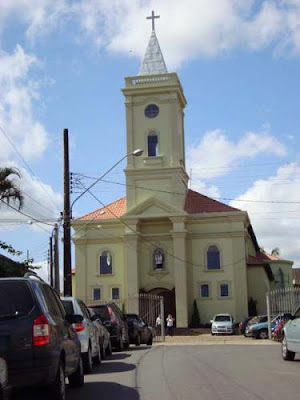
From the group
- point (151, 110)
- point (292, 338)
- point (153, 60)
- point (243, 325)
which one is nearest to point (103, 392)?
point (292, 338)

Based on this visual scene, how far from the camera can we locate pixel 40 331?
27.6 ft

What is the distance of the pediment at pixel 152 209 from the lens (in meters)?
49.9

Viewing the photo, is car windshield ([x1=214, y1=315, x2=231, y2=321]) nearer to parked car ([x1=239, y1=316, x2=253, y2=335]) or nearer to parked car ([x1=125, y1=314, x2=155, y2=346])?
parked car ([x1=239, y1=316, x2=253, y2=335])

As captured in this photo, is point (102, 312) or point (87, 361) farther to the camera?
point (102, 312)

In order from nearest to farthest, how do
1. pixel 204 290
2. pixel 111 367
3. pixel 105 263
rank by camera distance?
1. pixel 111 367
2. pixel 204 290
3. pixel 105 263

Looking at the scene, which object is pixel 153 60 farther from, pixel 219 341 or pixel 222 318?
pixel 219 341

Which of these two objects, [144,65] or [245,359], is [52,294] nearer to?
[245,359]

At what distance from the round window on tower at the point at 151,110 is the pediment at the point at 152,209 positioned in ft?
22.3

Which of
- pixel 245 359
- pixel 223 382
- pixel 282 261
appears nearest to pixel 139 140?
pixel 282 261

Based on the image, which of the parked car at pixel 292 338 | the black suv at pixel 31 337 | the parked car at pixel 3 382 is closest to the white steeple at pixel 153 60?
the parked car at pixel 292 338

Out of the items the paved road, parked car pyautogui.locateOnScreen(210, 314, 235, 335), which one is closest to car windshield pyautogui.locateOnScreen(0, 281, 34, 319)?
the paved road

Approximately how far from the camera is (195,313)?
162ft

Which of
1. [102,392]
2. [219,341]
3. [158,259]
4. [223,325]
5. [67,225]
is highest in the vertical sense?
[158,259]

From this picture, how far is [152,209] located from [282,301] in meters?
20.0
